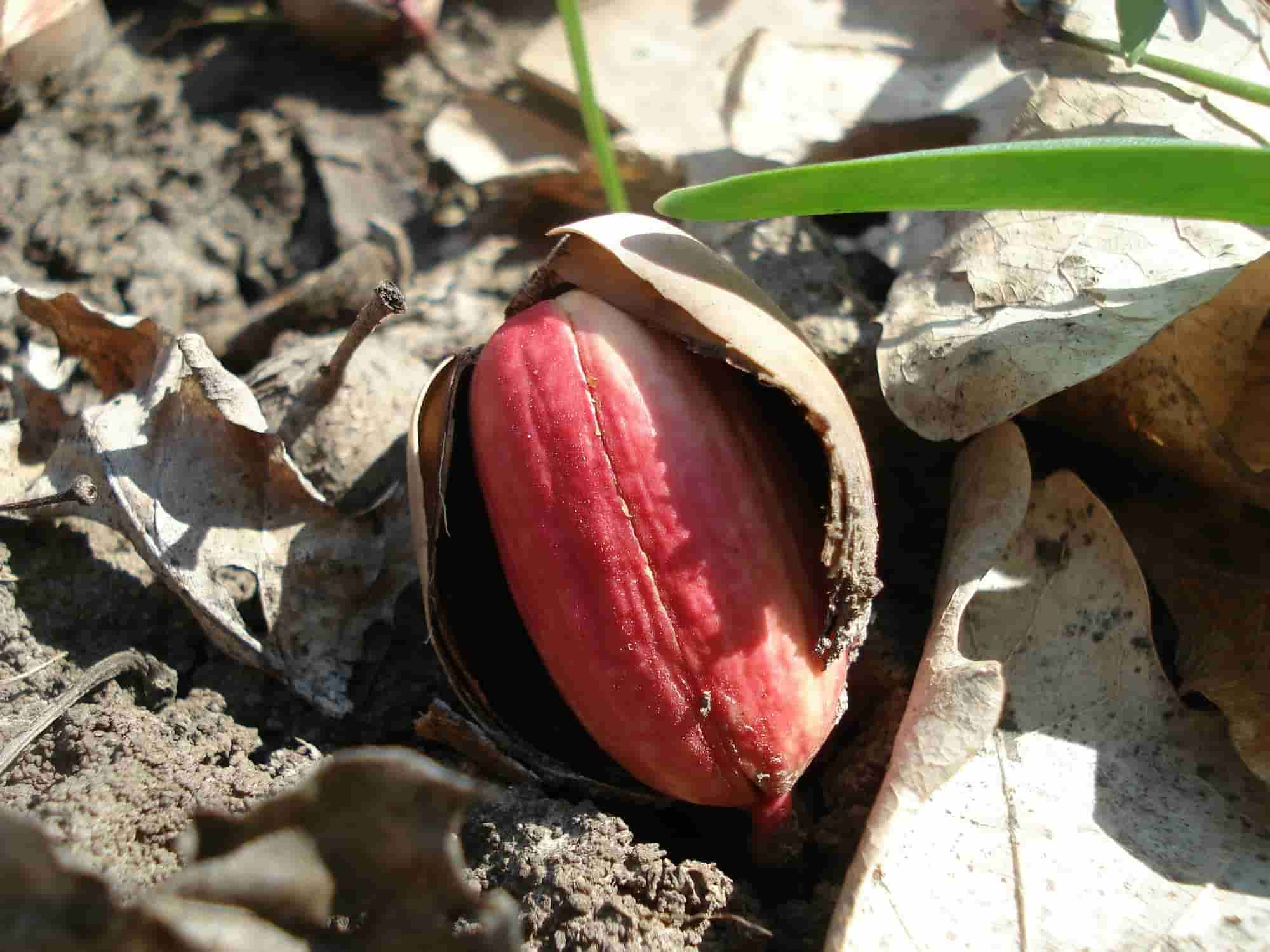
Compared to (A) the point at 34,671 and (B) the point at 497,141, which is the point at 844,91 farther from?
(A) the point at 34,671

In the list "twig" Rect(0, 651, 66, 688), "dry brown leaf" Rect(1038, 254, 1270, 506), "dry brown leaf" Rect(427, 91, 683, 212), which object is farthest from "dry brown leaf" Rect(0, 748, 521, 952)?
"dry brown leaf" Rect(427, 91, 683, 212)

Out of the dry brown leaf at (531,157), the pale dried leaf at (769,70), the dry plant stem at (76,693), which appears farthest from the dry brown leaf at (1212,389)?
the dry plant stem at (76,693)

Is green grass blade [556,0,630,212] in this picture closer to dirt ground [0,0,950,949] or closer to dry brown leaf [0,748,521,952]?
dirt ground [0,0,950,949]

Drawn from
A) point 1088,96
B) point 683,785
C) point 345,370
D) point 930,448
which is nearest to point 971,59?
point 1088,96

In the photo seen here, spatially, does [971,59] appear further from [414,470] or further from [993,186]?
[414,470]

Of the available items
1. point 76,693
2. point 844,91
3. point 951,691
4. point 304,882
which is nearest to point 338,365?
point 76,693

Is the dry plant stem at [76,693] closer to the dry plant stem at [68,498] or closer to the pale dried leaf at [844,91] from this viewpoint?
the dry plant stem at [68,498]

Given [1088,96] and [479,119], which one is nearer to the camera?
[1088,96]
